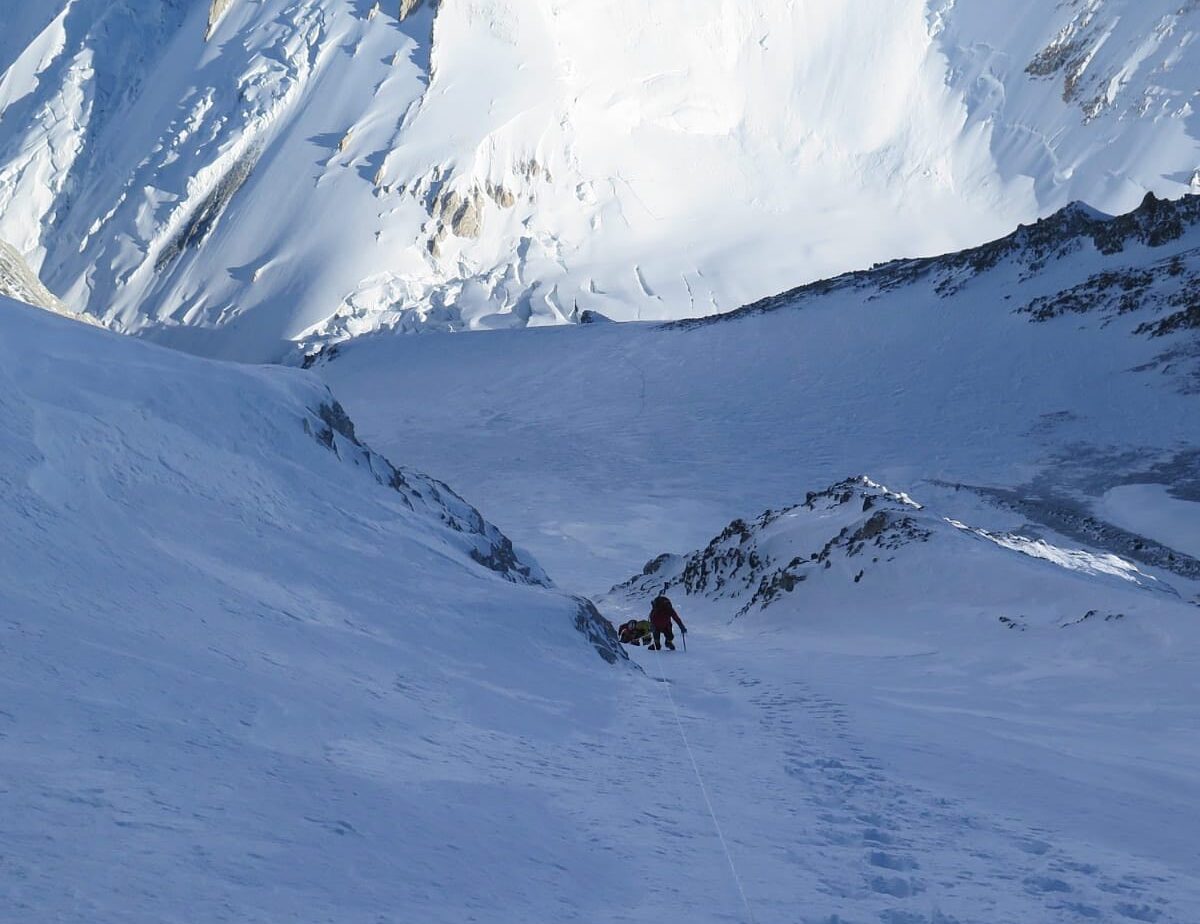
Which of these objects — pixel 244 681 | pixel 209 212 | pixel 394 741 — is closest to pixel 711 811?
pixel 394 741

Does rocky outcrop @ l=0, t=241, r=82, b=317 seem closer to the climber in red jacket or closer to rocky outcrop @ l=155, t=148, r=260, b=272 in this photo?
the climber in red jacket

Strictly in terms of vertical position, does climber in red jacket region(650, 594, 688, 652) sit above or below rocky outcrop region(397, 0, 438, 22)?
below

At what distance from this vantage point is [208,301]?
8375cm

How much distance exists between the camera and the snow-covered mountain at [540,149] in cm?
8225

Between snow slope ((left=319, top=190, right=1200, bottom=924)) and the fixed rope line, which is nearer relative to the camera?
the fixed rope line

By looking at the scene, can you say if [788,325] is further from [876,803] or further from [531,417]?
[876,803]

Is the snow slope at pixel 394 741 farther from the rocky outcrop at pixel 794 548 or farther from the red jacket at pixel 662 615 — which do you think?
the rocky outcrop at pixel 794 548

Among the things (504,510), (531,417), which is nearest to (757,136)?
(531,417)

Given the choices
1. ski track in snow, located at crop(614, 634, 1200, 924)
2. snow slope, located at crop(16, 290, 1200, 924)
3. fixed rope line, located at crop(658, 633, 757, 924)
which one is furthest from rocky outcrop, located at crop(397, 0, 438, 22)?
ski track in snow, located at crop(614, 634, 1200, 924)

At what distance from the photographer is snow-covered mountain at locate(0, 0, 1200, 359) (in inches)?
3238

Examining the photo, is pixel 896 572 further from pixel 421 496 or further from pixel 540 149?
pixel 540 149

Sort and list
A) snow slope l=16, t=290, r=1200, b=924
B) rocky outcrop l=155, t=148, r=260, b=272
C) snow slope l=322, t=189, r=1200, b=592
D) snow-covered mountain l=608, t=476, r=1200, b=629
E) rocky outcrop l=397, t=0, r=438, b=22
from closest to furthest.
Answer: snow slope l=16, t=290, r=1200, b=924 < snow-covered mountain l=608, t=476, r=1200, b=629 < snow slope l=322, t=189, r=1200, b=592 < rocky outcrop l=155, t=148, r=260, b=272 < rocky outcrop l=397, t=0, r=438, b=22

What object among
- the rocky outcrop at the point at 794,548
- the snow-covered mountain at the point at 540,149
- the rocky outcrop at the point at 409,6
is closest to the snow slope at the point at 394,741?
the rocky outcrop at the point at 794,548

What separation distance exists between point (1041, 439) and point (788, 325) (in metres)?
14.5
